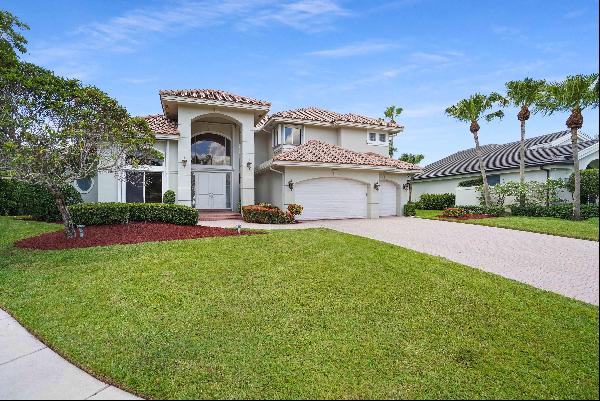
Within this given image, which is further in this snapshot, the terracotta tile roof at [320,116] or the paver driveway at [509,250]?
the terracotta tile roof at [320,116]

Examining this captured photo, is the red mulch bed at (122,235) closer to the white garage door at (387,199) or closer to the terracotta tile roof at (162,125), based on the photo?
the terracotta tile roof at (162,125)

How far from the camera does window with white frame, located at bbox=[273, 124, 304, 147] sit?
20.9 m

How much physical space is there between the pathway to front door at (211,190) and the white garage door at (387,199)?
31.4 ft

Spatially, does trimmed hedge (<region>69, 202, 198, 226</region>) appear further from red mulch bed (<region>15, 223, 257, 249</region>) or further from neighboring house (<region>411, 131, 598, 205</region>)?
neighboring house (<region>411, 131, 598, 205</region>)

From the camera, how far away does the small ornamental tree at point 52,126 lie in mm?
9305

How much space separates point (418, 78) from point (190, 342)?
414 cm

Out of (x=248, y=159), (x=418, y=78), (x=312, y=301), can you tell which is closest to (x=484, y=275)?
(x=312, y=301)

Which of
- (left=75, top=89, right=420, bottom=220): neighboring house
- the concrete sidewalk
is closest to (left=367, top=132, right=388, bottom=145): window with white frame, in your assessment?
(left=75, top=89, right=420, bottom=220): neighboring house

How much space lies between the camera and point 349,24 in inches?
129

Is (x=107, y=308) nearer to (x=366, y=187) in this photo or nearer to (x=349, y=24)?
(x=349, y=24)

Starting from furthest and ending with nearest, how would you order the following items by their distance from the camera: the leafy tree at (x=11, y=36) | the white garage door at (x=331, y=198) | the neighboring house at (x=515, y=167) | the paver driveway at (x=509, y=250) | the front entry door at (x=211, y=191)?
1. the neighboring house at (x=515, y=167)
2. the front entry door at (x=211, y=191)
3. the white garage door at (x=331, y=198)
4. the leafy tree at (x=11, y=36)
5. the paver driveway at (x=509, y=250)

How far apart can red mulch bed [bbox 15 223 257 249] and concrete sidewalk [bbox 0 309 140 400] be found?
241 inches

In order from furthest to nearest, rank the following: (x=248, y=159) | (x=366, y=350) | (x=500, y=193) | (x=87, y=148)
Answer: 1. (x=500, y=193)
2. (x=248, y=159)
3. (x=87, y=148)
4. (x=366, y=350)

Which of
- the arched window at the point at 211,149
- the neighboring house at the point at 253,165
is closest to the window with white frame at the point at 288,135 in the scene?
the neighboring house at the point at 253,165
